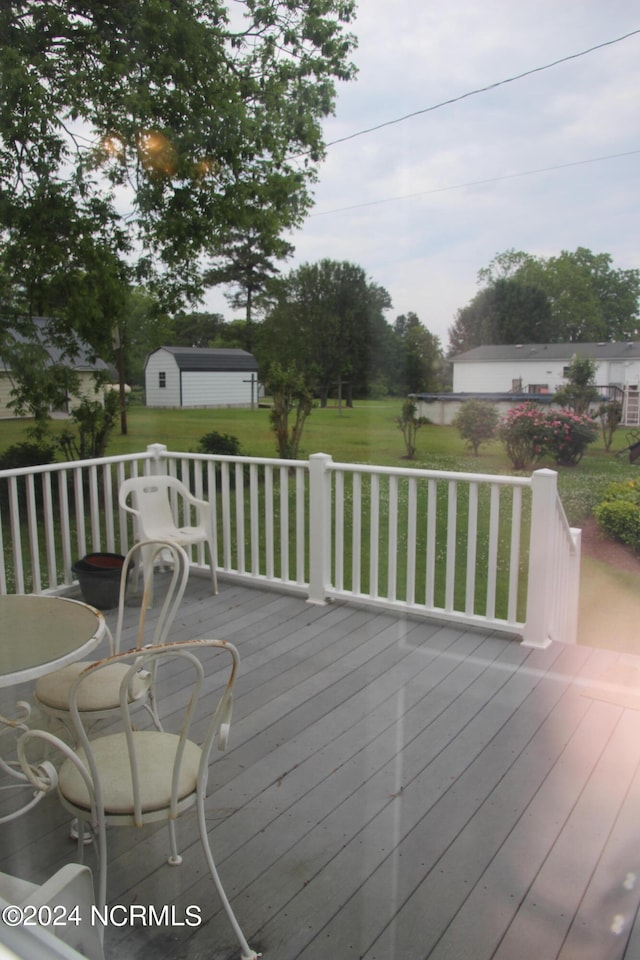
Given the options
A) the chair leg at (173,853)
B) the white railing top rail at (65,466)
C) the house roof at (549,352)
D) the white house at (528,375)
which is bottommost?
the chair leg at (173,853)

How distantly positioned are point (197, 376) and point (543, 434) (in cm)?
263

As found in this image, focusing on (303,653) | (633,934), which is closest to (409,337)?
(303,653)

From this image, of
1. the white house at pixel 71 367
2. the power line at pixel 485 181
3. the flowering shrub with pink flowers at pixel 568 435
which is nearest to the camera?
the power line at pixel 485 181

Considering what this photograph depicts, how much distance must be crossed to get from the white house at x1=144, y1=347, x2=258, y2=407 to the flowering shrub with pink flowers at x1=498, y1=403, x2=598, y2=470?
6.89 feet

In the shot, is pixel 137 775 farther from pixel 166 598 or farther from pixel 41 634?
pixel 166 598

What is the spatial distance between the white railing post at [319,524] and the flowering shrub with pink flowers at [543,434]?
1.35 m

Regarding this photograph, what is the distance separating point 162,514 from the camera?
4094mm

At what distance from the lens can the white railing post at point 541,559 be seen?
10.2ft

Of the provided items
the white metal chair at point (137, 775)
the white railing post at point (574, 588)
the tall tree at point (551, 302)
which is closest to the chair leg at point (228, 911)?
the white metal chair at point (137, 775)

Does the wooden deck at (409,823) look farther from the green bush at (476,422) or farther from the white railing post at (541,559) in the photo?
the green bush at (476,422)

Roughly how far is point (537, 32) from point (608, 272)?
1325 mm

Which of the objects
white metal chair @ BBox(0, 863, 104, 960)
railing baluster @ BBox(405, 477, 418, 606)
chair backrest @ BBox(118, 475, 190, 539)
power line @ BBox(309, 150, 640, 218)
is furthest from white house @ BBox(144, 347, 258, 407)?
white metal chair @ BBox(0, 863, 104, 960)

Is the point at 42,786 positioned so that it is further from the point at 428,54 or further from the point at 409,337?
the point at 428,54

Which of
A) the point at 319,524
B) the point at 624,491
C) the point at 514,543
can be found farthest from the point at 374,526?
the point at 624,491
